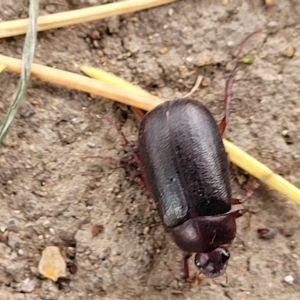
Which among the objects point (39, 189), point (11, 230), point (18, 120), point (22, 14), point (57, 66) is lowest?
point (11, 230)

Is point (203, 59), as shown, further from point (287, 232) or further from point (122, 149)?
point (287, 232)

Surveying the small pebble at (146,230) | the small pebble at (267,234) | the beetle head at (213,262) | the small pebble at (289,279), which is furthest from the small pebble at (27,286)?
the small pebble at (289,279)

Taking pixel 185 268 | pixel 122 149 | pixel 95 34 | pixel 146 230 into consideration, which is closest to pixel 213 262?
pixel 185 268

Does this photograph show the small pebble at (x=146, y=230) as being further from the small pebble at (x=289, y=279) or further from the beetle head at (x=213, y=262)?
the small pebble at (x=289, y=279)

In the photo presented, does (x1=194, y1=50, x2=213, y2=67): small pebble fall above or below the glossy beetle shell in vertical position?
above

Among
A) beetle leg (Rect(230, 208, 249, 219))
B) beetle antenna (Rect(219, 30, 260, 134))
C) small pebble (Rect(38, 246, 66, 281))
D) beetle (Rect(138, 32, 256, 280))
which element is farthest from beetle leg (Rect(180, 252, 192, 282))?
beetle antenna (Rect(219, 30, 260, 134))

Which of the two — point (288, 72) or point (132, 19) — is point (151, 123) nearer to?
point (132, 19)

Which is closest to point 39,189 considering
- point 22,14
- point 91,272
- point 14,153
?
point 14,153

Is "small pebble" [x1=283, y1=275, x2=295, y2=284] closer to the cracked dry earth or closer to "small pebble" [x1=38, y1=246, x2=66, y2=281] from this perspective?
the cracked dry earth
